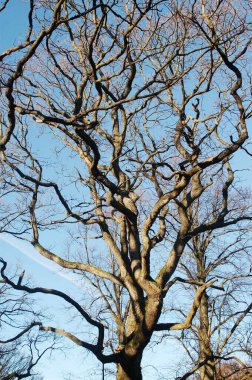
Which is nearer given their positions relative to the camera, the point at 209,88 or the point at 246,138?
the point at 246,138

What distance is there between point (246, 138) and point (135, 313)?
12.7 feet

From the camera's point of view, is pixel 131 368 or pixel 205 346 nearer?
pixel 131 368

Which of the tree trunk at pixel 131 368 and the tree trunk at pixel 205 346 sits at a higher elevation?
the tree trunk at pixel 205 346

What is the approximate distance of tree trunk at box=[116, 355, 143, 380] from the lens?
6.98 m

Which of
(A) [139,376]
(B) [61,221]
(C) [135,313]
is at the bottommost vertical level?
(A) [139,376]

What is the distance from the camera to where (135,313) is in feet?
24.2

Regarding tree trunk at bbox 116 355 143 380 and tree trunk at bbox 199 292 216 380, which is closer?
tree trunk at bbox 116 355 143 380

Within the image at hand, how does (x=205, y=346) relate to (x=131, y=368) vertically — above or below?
above

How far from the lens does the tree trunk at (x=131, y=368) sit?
6.98 m

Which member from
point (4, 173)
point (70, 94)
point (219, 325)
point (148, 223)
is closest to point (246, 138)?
point (148, 223)

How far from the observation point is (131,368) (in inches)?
276

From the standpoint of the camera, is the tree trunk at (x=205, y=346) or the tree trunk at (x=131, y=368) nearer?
the tree trunk at (x=131, y=368)

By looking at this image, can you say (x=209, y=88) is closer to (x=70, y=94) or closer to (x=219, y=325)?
(x=70, y=94)

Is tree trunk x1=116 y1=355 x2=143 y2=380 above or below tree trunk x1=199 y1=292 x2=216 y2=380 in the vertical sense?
below
